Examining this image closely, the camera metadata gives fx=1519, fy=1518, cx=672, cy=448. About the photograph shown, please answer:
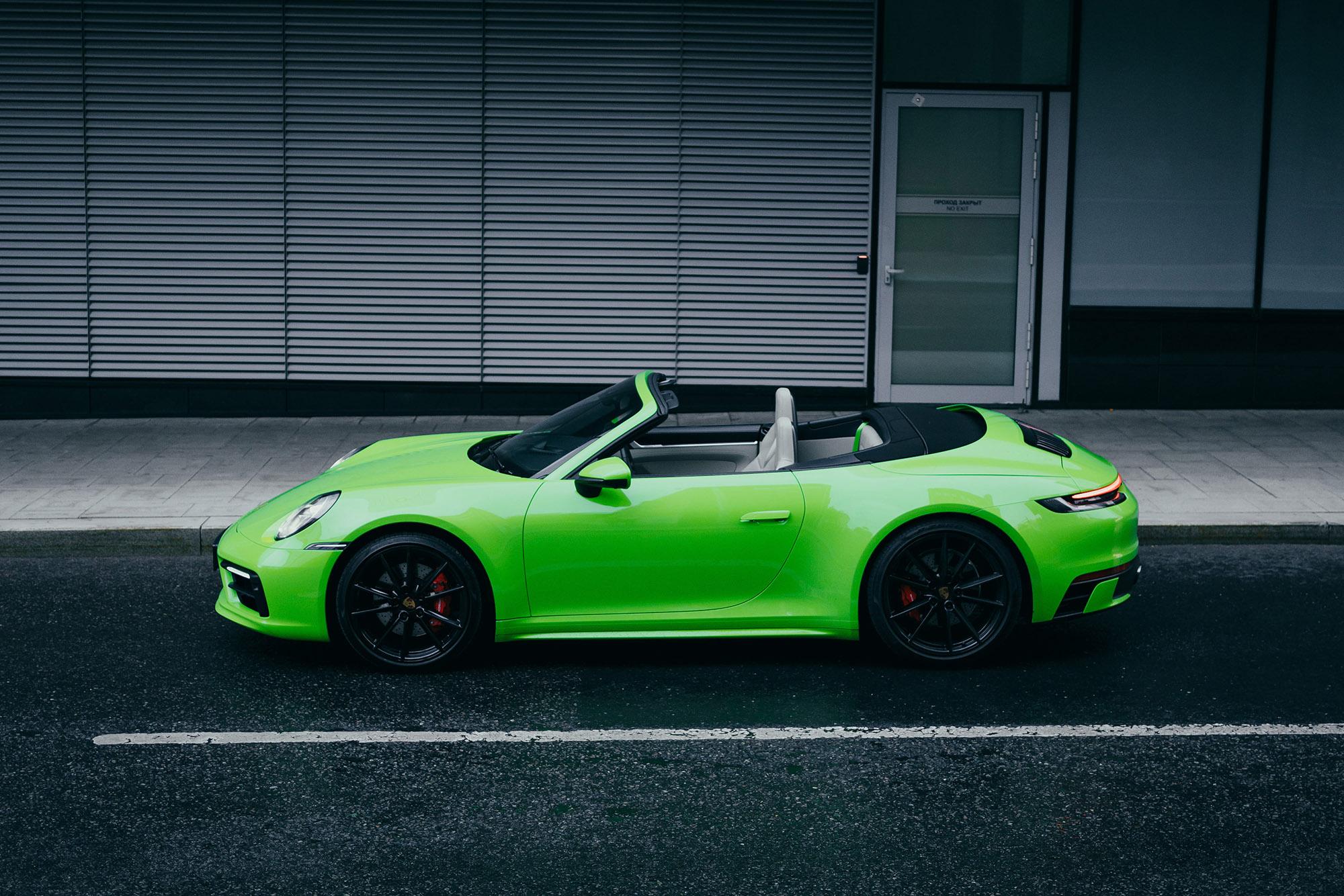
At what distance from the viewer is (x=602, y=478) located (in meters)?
6.07

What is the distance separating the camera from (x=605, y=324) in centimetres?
1254

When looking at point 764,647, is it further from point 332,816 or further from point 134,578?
point 134,578

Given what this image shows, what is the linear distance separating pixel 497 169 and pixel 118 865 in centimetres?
861

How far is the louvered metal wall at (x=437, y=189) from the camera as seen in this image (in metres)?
12.1

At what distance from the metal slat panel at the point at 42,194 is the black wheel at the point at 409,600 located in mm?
7220

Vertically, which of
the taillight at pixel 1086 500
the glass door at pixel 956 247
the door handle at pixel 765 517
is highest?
the glass door at pixel 956 247

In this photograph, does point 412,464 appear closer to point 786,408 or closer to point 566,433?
point 566,433

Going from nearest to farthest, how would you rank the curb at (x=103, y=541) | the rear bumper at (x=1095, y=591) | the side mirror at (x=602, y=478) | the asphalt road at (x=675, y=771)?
the asphalt road at (x=675, y=771) < the side mirror at (x=602, y=478) < the rear bumper at (x=1095, y=591) < the curb at (x=103, y=541)

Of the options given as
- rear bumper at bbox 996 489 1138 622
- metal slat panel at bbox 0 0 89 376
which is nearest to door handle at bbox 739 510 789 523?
rear bumper at bbox 996 489 1138 622

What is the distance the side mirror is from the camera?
6066 mm

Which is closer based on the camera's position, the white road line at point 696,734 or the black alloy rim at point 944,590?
the white road line at point 696,734

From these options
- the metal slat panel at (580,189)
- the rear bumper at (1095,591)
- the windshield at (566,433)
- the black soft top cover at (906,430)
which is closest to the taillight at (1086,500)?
the rear bumper at (1095,591)

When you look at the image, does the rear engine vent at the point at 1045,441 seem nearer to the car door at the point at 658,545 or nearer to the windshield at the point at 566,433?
the car door at the point at 658,545

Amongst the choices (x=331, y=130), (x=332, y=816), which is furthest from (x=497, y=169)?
(x=332, y=816)
